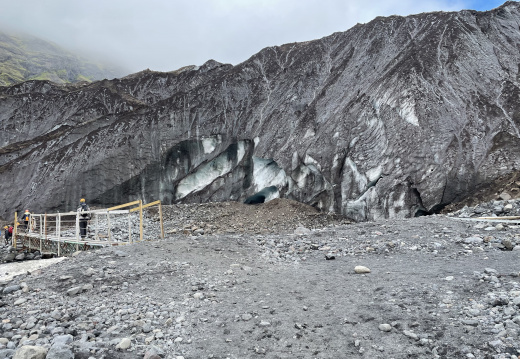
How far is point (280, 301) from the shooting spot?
623cm

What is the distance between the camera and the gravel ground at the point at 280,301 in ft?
14.3

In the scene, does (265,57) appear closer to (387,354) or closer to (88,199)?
(88,199)

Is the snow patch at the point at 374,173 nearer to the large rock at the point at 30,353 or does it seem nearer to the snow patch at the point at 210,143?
the snow patch at the point at 210,143

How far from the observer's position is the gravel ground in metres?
4.36

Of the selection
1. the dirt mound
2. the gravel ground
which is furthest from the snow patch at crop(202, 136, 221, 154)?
the gravel ground

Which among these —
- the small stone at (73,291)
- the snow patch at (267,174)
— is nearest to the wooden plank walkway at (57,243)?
the small stone at (73,291)

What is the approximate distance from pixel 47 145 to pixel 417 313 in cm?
4446

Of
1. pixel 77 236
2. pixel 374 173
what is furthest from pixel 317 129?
pixel 77 236

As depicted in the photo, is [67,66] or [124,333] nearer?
[124,333]

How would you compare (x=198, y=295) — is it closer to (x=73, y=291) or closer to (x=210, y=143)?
(x=73, y=291)

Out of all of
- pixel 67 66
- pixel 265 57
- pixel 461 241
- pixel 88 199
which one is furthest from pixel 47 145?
pixel 67 66

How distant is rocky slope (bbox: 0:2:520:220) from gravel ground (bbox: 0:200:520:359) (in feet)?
36.7

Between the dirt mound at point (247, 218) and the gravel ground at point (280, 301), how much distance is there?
431 inches

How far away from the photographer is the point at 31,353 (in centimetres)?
396
